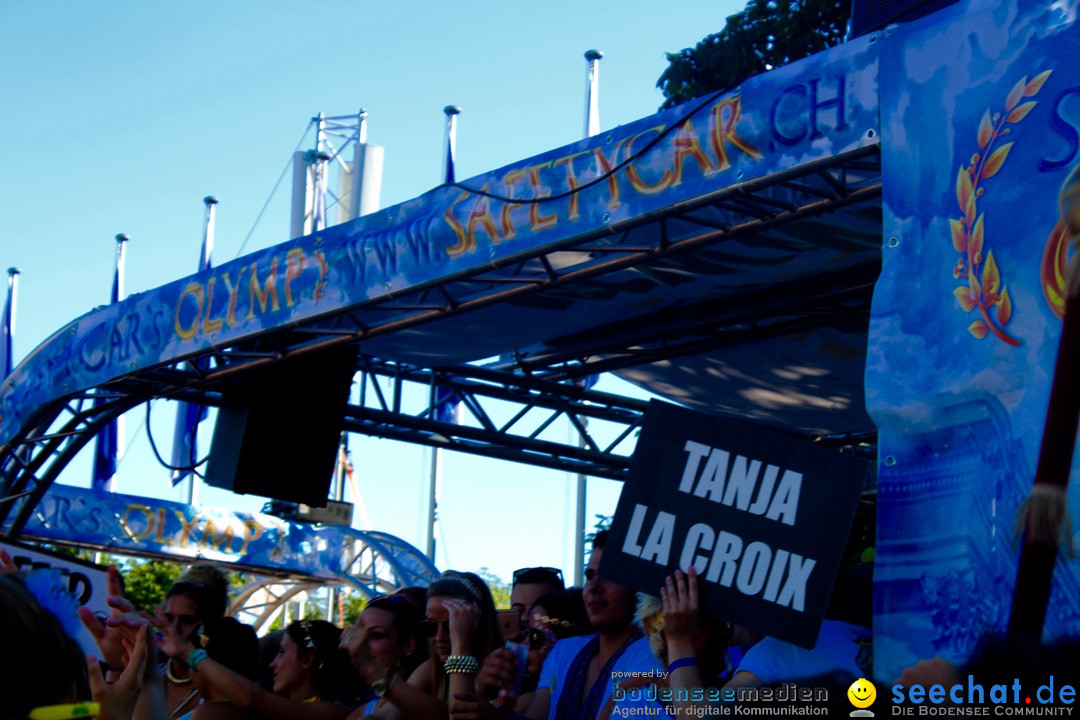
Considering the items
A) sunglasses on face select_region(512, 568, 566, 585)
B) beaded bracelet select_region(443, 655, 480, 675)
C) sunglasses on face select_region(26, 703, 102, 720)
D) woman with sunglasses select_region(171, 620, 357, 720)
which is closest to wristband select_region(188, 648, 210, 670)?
woman with sunglasses select_region(171, 620, 357, 720)

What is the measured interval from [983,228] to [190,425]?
905 centimetres

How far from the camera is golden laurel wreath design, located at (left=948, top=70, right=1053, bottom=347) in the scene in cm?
428

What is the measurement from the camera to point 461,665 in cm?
402

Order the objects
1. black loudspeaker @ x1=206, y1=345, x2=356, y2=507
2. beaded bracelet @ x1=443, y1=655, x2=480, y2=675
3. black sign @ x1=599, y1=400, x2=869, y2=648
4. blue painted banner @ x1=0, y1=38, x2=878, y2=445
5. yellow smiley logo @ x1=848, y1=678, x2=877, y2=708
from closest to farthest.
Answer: yellow smiley logo @ x1=848, y1=678, x2=877, y2=708, black sign @ x1=599, y1=400, x2=869, y2=648, beaded bracelet @ x1=443, y1=655, x2=480, y2=675, blue painted banner @ x1=0, y1=38, x2=878, y2=445, black loudspeaker @ x1=206, y1=345, x2=356, y2=507

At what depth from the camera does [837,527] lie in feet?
11.4

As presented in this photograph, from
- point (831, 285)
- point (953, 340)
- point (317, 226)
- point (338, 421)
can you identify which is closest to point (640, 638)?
point (953, 340)

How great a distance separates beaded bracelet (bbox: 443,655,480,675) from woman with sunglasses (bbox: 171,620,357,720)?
0.85 m

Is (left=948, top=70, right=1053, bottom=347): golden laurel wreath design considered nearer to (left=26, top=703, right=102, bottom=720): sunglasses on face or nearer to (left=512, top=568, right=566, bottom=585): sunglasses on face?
(left=512, top=568, right=566, bottom=585): sunglasses on face

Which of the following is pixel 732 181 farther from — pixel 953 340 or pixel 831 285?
pixel 831 285

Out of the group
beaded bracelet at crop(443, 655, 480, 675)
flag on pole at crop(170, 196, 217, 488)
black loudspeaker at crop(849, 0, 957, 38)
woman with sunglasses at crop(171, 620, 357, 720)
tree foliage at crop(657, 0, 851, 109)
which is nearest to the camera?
beaded bracelet at crop(443, 655, 480, 675)

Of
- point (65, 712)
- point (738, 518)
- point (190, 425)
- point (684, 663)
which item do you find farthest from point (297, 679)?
point (190, 425)

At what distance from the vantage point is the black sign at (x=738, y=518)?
3477mm

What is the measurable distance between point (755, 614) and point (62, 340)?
7641 mm

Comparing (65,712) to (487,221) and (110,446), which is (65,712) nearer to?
(487,221)
